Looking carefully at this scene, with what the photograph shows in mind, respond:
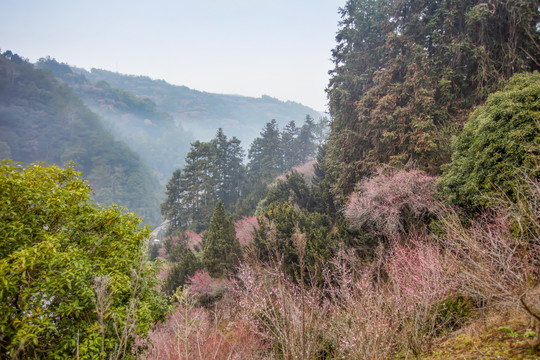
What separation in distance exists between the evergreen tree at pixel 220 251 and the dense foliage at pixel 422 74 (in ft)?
A: 24.1

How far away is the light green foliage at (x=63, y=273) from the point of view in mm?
2717

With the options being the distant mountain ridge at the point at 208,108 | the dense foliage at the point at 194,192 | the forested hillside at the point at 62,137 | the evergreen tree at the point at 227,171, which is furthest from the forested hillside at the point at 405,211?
the distant mountain ridge at the point at 208,108

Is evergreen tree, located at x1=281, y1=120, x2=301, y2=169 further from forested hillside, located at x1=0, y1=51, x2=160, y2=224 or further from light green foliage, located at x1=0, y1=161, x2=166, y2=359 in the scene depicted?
light green foliage, located at x1=0, y1=161, x2=166, y2=359

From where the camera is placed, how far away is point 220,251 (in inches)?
514

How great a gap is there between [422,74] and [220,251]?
1450 cm

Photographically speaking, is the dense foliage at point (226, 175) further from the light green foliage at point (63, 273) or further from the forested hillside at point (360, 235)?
the light green foliage at point (63, 273)

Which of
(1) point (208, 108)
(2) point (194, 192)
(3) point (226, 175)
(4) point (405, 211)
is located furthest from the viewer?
(1) point (208, 108)

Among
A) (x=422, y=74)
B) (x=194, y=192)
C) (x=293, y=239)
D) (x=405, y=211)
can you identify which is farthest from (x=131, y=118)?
(x=405, y=211)

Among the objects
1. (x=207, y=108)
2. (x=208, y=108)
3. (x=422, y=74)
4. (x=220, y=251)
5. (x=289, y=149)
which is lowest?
(x=220, y=251)

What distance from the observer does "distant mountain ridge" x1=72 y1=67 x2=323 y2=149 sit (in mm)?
115812

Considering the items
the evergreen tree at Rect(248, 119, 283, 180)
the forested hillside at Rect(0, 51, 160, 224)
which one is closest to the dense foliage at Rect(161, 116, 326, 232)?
the evergreen tree at Rect(248, 119, 283, 180)

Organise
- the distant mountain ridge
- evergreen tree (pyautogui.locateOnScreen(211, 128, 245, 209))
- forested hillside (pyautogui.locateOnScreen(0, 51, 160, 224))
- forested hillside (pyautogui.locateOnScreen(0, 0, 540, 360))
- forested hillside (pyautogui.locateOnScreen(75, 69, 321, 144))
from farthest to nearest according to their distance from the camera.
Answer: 1. forested hillside (pyautogui.locateOnScreen(75, 69, 321, 144))
2. the distant mountain ridge
3. forested hillside (pyautogui.locateOnScreen(0, 51, 160, 224))
4. evergreen tree (pyautogui.locateOnScreen(211, 128, 245, 209))
5. forested hillside (pyautogui.locateOnScreen(0, 0, 540, 360))

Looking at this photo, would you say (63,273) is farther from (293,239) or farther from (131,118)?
(131,118)

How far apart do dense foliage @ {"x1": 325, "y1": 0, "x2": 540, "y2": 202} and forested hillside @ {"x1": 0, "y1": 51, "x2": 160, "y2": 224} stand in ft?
123
